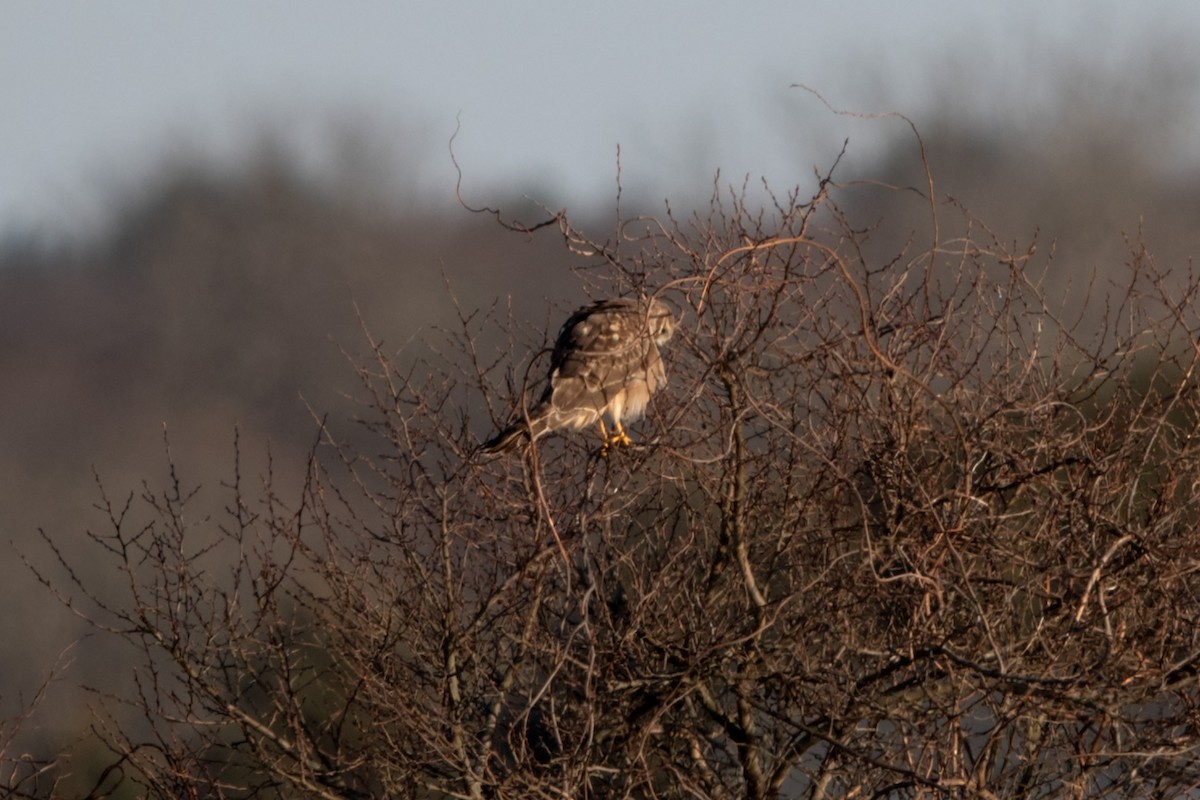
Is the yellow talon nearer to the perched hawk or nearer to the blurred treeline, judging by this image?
the perched hawk

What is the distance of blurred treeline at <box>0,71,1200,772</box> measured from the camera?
54.9ft

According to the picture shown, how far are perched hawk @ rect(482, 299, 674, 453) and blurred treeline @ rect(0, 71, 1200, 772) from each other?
7.10m

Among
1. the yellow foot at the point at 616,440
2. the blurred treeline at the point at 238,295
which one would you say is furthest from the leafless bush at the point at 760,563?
the blurred treeline at the point at 238,295

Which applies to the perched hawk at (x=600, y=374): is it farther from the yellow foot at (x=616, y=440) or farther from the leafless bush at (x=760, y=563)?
the leafless bush at (x=760, y=563)

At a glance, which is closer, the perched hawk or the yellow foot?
the yellow foot

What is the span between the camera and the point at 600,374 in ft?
22.7

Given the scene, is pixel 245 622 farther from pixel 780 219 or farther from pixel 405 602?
pixel 780 219

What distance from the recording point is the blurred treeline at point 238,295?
54.9 ft

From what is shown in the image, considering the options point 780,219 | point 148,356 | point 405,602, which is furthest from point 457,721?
point 148,356

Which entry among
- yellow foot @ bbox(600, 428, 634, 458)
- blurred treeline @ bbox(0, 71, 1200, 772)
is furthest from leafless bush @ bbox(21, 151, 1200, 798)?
blurred treeline @ bbox(0, 71, 1200, 772)

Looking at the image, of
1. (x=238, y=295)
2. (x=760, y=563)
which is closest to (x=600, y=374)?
(x=760, y=563)

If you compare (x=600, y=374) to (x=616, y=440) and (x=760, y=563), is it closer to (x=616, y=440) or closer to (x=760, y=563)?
(x=616, y=440)

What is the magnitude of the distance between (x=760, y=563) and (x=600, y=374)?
3.31ft

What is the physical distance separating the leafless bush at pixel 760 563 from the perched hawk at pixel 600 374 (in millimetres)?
129
